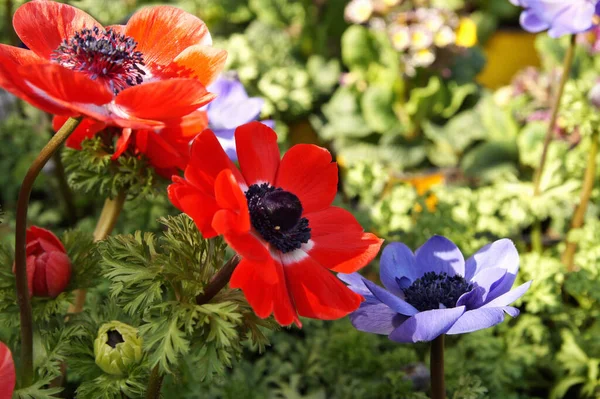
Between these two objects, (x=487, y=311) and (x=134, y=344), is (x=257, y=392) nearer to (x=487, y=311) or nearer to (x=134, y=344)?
(x=134, y=344)

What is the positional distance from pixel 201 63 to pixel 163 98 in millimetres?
118

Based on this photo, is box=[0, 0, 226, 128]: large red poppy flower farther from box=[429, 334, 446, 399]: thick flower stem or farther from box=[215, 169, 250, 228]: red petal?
box=[429, 334, 446, 399]: thick flower stem

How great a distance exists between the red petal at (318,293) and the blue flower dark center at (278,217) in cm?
3

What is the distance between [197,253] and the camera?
0.67 metres

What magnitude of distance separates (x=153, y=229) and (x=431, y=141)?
57.4 inches

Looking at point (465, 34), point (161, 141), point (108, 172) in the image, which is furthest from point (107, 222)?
point (465, 34)

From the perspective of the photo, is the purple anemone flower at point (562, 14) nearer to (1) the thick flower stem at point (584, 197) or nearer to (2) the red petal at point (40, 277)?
(1) the thick flower stem at point (584, 197)

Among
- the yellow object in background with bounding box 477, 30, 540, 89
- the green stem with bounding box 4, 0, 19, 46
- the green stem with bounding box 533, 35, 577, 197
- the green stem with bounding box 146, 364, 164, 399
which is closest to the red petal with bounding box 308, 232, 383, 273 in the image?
the green stem with bounding box 146, 364, 164, 399

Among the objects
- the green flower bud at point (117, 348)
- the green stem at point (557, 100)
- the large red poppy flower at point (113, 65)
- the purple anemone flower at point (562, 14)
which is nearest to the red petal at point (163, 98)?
the large red poppy flower at point (113, 65)

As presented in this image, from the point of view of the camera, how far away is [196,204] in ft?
1.86

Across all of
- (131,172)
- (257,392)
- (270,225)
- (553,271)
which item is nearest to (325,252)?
(270,225)

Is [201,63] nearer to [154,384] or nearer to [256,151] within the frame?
[256,151]

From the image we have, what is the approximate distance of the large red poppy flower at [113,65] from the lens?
0.54 m

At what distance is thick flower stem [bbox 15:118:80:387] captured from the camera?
60 centimetres
